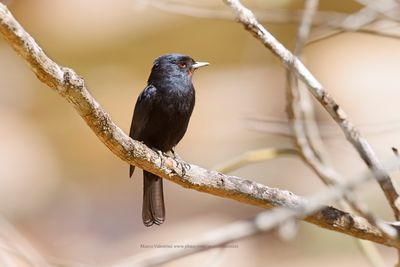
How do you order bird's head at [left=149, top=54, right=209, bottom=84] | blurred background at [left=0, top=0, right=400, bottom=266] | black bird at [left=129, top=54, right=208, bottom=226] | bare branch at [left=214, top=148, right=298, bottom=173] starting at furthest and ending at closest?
1. blurred background at [left=0, top=0, right=400, bottom=266]
2. bird's head at [left=149, top=54, right=209, bottom=84]
3. black bird at [left=129, top=54, right=208, bottom=226]
4. bare branch at [left=214, top=148, right=298, bottom=173]

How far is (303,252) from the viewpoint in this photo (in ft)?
26.1

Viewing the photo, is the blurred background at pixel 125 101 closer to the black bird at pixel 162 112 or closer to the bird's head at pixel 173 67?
the bird's head at pixel 173 67

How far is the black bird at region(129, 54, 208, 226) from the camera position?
16.0ft

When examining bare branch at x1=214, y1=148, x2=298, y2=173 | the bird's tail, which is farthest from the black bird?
bare branch at x1=214, y1=148, x2=298, y2=173

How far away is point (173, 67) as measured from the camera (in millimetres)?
5223

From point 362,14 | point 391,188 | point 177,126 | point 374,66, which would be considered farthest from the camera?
point 374,66

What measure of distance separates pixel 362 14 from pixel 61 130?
650 centimetres

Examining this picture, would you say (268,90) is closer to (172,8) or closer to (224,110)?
(224,110)

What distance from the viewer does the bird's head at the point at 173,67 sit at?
5155mm

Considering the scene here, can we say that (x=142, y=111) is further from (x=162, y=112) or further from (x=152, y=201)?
(x=152, y=201)

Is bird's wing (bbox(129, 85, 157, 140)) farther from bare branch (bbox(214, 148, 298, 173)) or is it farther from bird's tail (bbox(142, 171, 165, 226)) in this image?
bare branch (bbox(214, 148, 298, 173))

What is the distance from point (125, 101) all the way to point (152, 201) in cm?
475

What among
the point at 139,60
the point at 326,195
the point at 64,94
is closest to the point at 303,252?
the point at 139,60

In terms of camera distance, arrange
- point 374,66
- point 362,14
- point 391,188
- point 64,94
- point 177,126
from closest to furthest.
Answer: point 64,94 → point 391,188 → point 362,14 → point 177,126 → point 374,66
